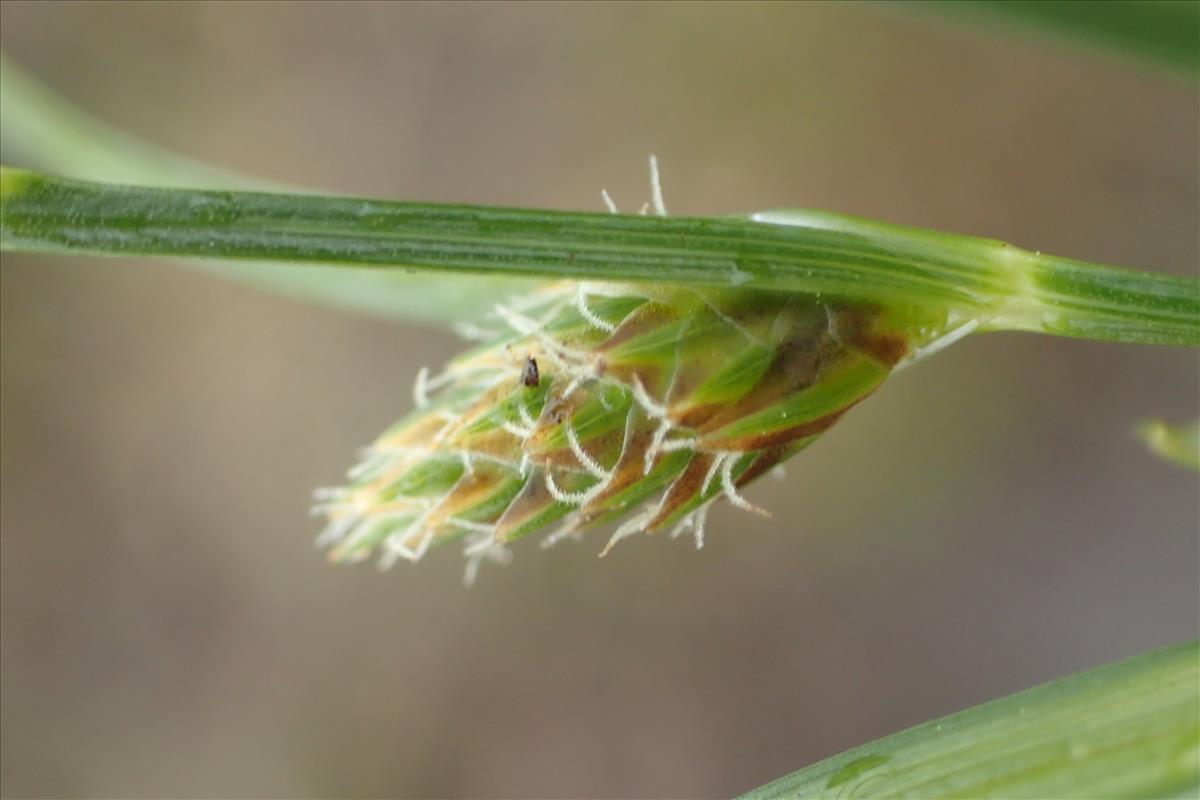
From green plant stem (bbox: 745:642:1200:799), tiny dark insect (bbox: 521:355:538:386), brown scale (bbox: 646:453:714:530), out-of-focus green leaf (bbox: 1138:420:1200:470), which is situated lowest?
green plant stem (bbox: 745:642:1200:799)

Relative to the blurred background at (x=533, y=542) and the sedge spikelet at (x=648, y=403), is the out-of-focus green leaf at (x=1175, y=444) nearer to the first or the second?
the sedge spikelet at (x=648, y=403)

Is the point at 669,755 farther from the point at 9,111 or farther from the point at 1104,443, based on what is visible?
the point at 9,111

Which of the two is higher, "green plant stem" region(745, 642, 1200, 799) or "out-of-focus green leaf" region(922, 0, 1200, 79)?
"out-of-focus green leaf" region(922, 0, 1200, 79)

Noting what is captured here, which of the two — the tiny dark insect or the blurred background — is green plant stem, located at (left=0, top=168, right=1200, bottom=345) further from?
the blurred background

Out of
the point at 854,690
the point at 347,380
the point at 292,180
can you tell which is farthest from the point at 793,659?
the point at 292,180

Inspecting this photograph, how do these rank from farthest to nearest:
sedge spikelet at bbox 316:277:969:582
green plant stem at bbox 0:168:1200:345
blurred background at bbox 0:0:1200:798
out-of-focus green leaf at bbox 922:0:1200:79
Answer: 1. blurred background at bbox 0:0:1200:798
2. out-of-focus green leaf at bbox 922:0:1200:79
3. sedge spikelet at bbox 316:277:969:582
4. green plant stem at bbox 0:168:1200:345

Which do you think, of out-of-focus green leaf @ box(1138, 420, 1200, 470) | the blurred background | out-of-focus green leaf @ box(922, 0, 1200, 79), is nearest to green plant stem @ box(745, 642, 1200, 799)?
out-of-focus green leaf @ box(1138, 420, 1200, 470)
